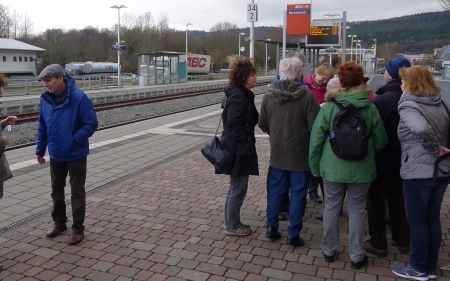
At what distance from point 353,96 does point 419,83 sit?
1.74 ft

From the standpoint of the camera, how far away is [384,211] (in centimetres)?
441

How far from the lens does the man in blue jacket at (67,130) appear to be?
4629mm

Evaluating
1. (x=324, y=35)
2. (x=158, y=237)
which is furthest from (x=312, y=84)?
(x=324, y=35)

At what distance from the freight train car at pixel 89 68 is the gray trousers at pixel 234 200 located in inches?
2139

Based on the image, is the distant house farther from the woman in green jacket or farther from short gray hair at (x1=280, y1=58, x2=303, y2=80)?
the woman in green jacket

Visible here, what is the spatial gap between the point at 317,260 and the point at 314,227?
0.92 m

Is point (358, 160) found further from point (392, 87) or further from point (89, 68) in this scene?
point (89, 68)

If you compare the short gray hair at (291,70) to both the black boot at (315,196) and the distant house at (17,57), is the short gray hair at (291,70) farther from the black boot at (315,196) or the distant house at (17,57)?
the distant house at (17,57)

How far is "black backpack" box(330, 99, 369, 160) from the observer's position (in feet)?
12.6

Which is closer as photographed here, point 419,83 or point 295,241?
point 419,83

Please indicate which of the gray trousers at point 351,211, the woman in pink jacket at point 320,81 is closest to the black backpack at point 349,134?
the gray trousers at point 351,211

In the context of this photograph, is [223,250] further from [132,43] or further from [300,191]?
[132,43]

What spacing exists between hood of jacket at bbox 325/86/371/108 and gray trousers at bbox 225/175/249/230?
132 cm

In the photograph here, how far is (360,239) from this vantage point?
13.4 ft
